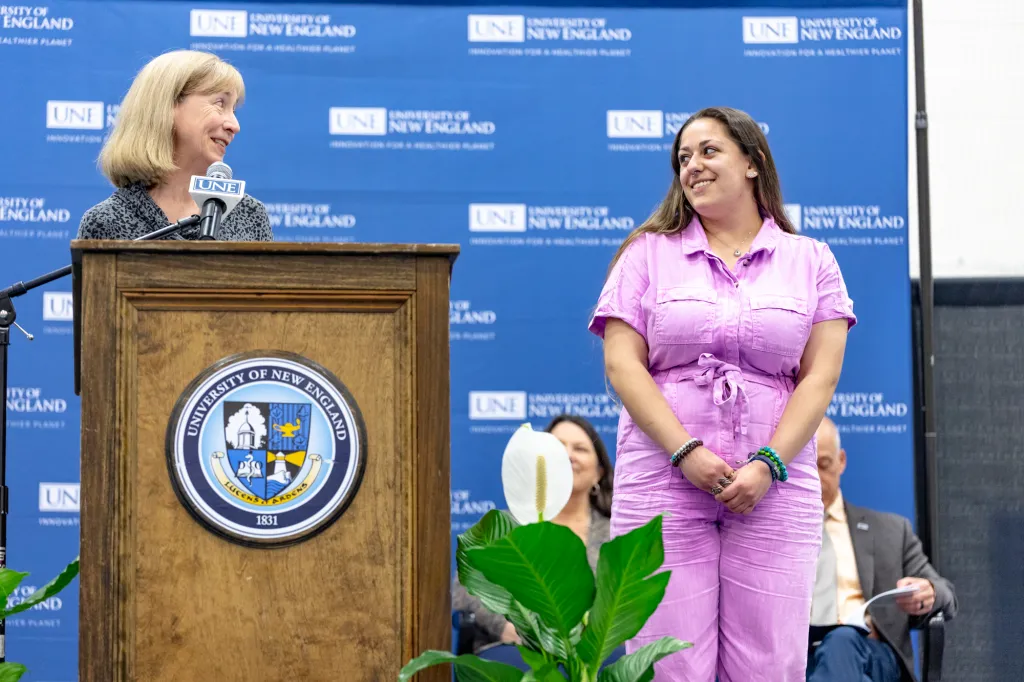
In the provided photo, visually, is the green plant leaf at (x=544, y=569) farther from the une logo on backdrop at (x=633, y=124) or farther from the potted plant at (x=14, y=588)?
the une logo on backdrop at (x=633, y=124)

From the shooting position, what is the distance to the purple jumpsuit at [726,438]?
198cm

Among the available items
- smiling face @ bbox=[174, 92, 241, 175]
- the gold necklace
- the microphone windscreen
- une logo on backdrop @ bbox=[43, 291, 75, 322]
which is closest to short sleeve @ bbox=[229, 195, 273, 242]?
smiling face @ bbox=[174, 92, 241, 175]

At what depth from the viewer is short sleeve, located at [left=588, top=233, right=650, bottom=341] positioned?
2.16 m

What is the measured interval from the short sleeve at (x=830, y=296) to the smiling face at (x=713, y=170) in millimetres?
204

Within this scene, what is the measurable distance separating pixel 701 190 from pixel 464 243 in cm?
165

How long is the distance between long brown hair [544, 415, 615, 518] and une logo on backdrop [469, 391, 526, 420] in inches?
7.3

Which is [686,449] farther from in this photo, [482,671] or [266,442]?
[266,442]

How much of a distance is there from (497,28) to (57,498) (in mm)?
2118

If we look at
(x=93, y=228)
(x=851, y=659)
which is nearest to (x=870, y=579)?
(x=851, y=659)

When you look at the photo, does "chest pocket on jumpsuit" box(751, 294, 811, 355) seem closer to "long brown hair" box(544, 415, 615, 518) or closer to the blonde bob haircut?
the blonde bob haircut

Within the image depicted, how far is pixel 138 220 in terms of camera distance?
2043mm

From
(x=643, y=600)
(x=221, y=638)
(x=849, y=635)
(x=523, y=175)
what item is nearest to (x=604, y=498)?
(x=849, y=635)

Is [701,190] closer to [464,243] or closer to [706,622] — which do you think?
[706,622]

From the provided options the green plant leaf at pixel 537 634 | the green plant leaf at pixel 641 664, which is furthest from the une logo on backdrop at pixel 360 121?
the green plant leaf at pixel 641 664
